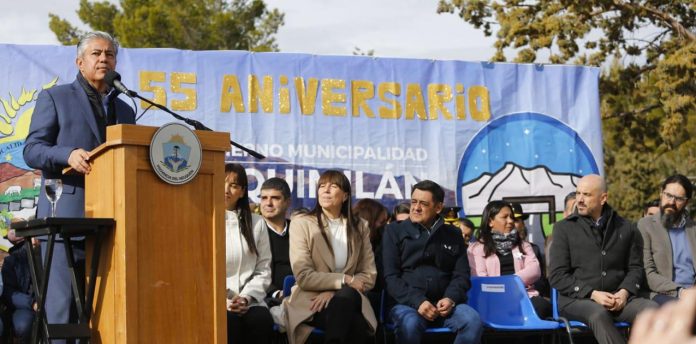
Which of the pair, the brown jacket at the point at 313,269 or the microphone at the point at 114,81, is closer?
the microphone at the point at 114,81

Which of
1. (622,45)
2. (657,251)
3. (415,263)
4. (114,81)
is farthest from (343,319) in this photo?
(622,45)

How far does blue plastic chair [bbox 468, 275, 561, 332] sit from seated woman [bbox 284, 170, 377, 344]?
3.56 ft

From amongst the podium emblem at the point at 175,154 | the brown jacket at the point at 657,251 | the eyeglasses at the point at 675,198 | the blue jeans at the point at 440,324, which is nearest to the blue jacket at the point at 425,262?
the blue jeans at the point at 440,324

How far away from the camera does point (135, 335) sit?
3.40 metres

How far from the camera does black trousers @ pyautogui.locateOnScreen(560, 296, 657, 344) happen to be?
6.22 meters

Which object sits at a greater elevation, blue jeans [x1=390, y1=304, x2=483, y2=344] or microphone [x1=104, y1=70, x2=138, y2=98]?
microphone [x1=104, y1=70, x2=138, y2=98]

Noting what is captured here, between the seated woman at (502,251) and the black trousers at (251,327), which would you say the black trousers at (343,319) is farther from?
the seated woman at (502,251)

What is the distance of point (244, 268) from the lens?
5.73 metres

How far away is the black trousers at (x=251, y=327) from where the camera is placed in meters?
5.54

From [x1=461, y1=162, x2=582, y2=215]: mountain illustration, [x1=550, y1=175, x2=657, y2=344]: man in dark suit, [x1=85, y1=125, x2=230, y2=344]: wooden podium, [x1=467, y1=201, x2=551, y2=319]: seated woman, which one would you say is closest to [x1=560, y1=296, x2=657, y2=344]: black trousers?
[x1=550, y1=175, x2=657, y2=344]: man in dark suit

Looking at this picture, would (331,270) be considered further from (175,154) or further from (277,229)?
(175,154)

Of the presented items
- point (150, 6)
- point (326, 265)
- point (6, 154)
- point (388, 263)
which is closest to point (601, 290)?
point (388, 263)

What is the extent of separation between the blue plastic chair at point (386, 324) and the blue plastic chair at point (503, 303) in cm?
48

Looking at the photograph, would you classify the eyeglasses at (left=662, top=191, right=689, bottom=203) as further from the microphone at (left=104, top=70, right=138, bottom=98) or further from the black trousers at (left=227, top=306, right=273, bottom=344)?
the microphone at (left=104, top=70, right=138, bottom=98)
